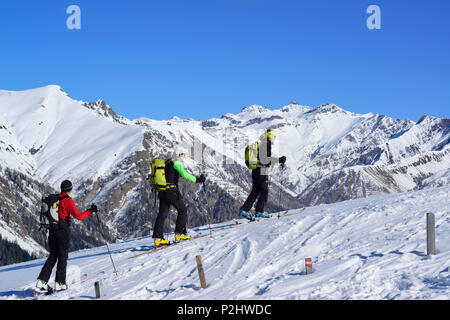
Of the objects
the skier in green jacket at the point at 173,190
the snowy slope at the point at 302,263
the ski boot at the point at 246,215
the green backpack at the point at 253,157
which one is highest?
the green backpack at the point at 253,157

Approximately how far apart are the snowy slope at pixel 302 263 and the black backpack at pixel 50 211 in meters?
2.00

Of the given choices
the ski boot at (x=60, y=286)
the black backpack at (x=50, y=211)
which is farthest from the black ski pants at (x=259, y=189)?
the black backpack at (x=50, y=211)

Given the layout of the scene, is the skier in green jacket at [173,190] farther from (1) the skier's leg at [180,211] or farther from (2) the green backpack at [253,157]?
(2) the green backpack at [253,157]

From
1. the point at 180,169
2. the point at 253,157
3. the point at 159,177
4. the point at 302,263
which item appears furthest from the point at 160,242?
the point at 302,263

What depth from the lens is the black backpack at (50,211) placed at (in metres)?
12.5

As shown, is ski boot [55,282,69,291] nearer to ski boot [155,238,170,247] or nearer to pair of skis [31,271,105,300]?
pair of skis [31,271,105,300]

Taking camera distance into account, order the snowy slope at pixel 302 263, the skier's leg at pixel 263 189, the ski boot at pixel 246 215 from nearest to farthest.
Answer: the snowy slope at pixel 302 263
the skier's leg at pixel 263 189
the ski boot at pixel 246 215

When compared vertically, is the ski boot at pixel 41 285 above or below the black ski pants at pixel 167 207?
below

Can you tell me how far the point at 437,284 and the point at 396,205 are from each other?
6888 mm

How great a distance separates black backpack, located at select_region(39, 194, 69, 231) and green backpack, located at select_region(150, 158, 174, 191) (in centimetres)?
372

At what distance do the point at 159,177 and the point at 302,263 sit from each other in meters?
6.49

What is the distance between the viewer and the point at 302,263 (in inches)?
436

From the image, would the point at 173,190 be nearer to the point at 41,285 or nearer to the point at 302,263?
the point at 41,285
